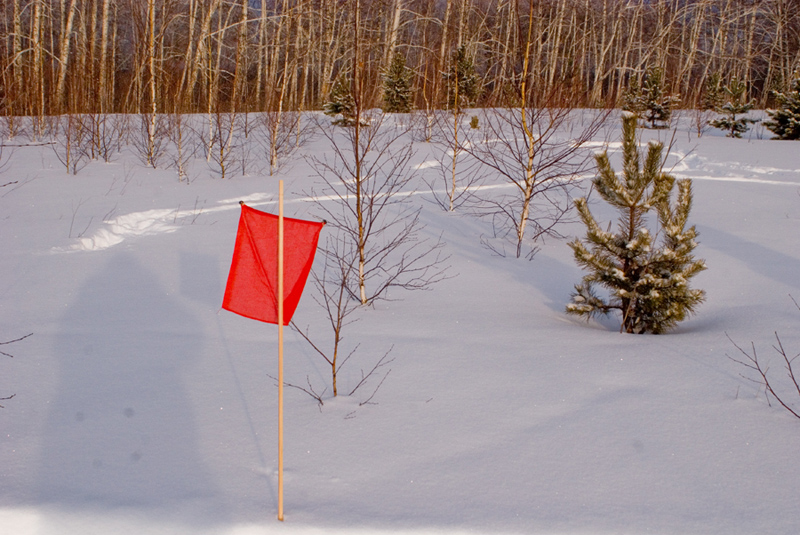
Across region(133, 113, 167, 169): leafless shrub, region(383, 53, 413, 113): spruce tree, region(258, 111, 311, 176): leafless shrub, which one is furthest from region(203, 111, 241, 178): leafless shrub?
region(383, 53, 413, 113): spruce tree

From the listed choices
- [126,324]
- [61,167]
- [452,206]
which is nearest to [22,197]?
[61,167]

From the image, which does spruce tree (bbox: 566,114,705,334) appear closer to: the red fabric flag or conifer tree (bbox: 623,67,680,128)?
the red fabric flag

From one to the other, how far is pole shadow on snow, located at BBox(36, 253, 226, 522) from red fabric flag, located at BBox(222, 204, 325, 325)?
0.91 metres

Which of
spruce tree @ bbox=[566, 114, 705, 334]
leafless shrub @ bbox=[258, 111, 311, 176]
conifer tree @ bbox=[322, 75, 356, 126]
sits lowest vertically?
spruce tree @ bbox=[566, 114, 705, 334]

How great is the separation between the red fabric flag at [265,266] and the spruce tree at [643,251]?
2.97m

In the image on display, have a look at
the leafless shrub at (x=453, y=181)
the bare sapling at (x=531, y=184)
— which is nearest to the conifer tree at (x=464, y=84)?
the leafless shrub at (x=453, y=181)

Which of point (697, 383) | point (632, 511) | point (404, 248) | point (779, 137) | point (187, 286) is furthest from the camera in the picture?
point (779, 137)

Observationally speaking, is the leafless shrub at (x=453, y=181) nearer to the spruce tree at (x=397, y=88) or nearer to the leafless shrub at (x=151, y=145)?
the spruce tree at (x=397, y=88)

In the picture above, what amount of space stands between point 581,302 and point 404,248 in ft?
11.3

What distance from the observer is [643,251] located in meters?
5.10

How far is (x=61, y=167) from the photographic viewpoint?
487 inches

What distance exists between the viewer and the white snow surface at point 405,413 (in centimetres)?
284

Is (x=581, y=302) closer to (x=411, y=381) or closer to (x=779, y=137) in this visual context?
(x=411, y=381)

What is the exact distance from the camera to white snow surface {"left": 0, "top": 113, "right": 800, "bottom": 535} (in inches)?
112
